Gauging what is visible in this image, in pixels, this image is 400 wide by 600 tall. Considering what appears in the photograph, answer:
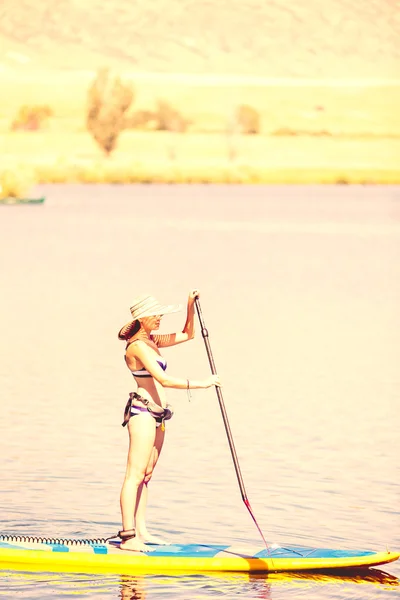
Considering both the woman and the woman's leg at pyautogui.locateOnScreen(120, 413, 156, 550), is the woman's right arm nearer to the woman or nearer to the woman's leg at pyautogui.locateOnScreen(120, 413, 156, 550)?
the woman

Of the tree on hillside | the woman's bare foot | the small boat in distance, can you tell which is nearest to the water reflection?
the woman's bare foot

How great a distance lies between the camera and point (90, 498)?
44.1 feet

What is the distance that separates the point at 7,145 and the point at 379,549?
138 metres

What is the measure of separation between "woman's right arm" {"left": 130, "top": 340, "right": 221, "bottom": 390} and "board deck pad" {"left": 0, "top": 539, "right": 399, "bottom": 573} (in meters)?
1.14

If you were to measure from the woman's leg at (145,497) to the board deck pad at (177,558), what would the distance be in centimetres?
9

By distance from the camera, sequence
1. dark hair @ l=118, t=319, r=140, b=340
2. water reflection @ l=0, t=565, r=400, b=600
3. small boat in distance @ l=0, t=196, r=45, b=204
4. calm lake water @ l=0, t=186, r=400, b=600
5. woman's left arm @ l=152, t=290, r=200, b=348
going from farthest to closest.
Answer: small boat in distance @ l=0, t=196, r=45, b=204 < calm lake water @ l=0, t=186, r=400, b=600 < woman's left arm @ l=152, t=290, r=200, b=348 < dark hair @ l=118, t=319, r=140, b=340 < water reflection @ l=0, t=565, r=400, b=600

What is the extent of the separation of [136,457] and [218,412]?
24.4 feet

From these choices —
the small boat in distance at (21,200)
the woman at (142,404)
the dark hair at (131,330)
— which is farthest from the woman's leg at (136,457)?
the small boat in distance at (21,200)

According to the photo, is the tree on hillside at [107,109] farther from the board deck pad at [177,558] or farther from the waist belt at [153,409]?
the waist belt at [153,409]

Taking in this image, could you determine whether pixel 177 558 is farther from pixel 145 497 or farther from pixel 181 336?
pixel 181 336

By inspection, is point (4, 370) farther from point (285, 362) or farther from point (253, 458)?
point (253, 458)

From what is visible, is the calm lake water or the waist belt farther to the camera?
the calm lake water

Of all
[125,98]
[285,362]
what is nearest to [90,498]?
[285,362]

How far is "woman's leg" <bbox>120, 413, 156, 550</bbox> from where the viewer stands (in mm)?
10836
